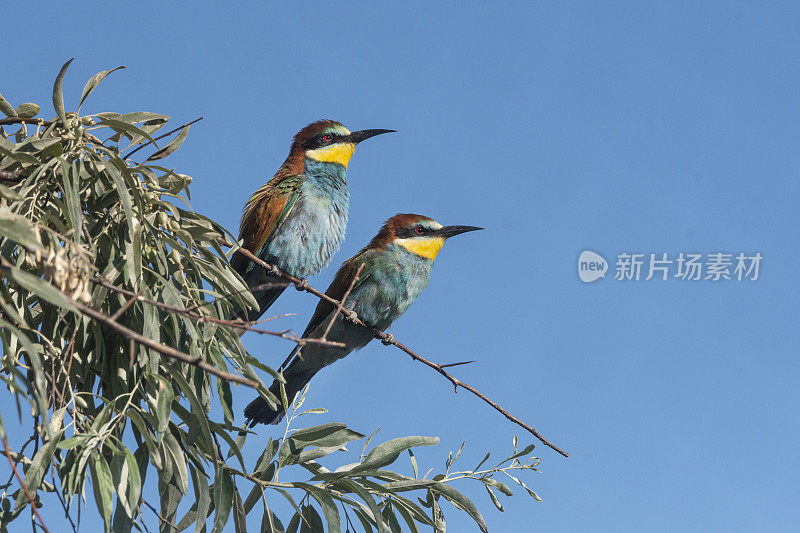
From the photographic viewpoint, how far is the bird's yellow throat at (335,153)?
3.85 meters

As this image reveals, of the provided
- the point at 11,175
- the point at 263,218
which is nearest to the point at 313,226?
the point at 263,218

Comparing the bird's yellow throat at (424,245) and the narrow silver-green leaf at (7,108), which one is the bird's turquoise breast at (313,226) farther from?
the narrow silver-green leaf at (7,108)

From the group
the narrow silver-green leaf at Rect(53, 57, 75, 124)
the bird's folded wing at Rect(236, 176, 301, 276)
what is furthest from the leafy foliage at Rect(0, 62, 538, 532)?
the bird's folded wing at Rect(236, 176, 301, 276)

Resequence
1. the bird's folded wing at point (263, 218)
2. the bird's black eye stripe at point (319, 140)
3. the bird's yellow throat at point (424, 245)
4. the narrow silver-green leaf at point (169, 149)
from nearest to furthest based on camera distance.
A: the narrow silver-green leaf at point (169, 149)
the bird's folded wing at point (263, 218)
the bird's yellow throat at point (424, 245)
the bird's black eye stripe at point (319, 140)

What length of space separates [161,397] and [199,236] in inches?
23.3

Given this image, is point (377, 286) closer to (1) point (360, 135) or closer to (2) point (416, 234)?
(2) point (416, 234)

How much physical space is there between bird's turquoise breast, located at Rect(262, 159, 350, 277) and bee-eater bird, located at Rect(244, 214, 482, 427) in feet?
0.62

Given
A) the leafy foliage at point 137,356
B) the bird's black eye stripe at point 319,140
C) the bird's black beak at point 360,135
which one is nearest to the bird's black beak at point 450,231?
the bird's black beak at point 360,135

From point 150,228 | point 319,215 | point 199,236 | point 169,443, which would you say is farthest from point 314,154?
point 169,443

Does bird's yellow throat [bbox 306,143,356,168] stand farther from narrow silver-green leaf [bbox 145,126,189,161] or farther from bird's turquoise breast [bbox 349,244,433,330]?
narrow silver-green leaf [bbox 145,126,189,161]

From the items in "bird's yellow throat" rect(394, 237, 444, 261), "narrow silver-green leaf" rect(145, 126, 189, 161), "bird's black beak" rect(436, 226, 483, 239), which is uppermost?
"bird's black beak" rect(436, 226, 483, 239)

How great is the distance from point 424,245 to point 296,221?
0.64 m

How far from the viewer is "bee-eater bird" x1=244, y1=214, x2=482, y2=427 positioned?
3.68 m

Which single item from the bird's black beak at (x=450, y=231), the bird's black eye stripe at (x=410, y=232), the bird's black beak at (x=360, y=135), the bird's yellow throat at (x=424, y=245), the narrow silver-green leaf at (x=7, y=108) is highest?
the bird's black beak at (x=360, y=135)
